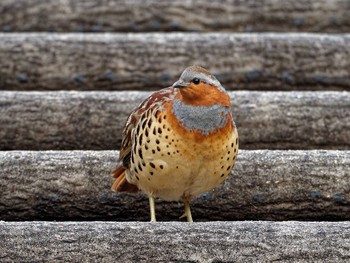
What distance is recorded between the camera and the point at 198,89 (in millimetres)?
3277

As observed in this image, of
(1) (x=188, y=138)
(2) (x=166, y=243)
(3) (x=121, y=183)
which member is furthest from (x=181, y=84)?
(2) (x=166, y=243)

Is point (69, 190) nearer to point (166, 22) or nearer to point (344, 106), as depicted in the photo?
point (344, 106)

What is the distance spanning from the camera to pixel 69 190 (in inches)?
136

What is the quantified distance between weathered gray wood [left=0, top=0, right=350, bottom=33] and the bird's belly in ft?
5.74

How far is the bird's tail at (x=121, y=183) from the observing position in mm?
3447

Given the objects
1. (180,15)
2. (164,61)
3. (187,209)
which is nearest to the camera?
(187,209)

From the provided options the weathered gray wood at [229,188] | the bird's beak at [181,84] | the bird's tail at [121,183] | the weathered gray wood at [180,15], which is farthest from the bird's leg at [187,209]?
the weathered gray wood at [180,15]

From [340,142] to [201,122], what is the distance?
87cm

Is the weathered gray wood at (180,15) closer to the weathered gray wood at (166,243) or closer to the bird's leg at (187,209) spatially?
the bird's leg at (187,209)

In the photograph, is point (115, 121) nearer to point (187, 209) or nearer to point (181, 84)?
point (187, 209)

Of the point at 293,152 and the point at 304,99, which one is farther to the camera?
the point at 304,99

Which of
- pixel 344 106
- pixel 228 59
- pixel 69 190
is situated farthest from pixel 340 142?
pixel 69 190

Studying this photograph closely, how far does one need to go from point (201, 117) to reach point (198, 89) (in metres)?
0.10

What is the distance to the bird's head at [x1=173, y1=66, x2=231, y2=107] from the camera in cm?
327
